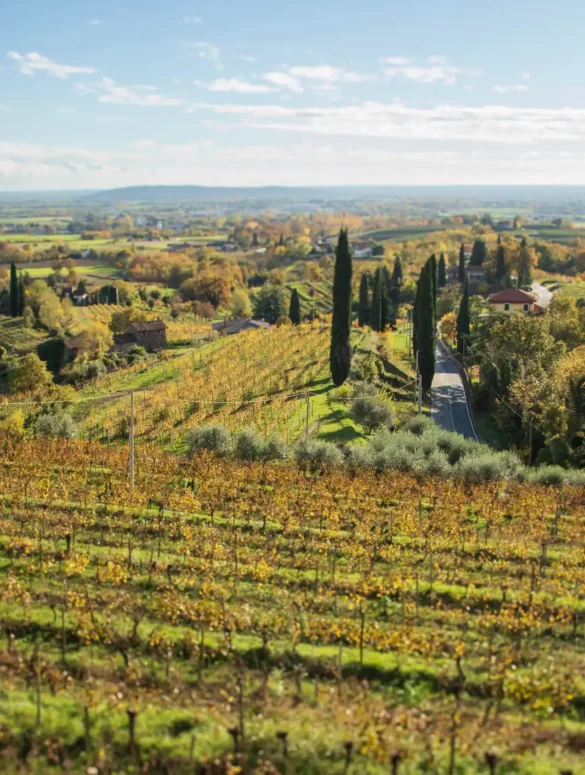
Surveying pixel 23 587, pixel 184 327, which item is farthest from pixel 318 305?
pixel 23 587

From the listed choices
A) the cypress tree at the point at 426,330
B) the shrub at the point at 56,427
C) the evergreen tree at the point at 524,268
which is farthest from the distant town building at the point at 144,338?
the evergreen tree at the point at 524,268

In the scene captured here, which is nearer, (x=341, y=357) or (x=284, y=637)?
(x=284, y=637)

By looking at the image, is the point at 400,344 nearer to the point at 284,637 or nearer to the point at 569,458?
the point at 569,458

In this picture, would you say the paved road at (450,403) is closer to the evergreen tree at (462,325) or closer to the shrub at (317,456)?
the evergreen tree at (462,325)

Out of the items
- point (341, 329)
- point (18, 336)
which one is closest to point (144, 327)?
point (18, 336)

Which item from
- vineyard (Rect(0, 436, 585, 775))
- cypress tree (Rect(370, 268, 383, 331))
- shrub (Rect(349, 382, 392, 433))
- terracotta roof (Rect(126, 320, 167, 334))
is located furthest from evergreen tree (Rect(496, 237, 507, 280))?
vineyard (Rect(0, 436, 585, 775))

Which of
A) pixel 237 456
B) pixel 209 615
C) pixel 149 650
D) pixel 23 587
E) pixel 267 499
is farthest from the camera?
pixel 237 456
